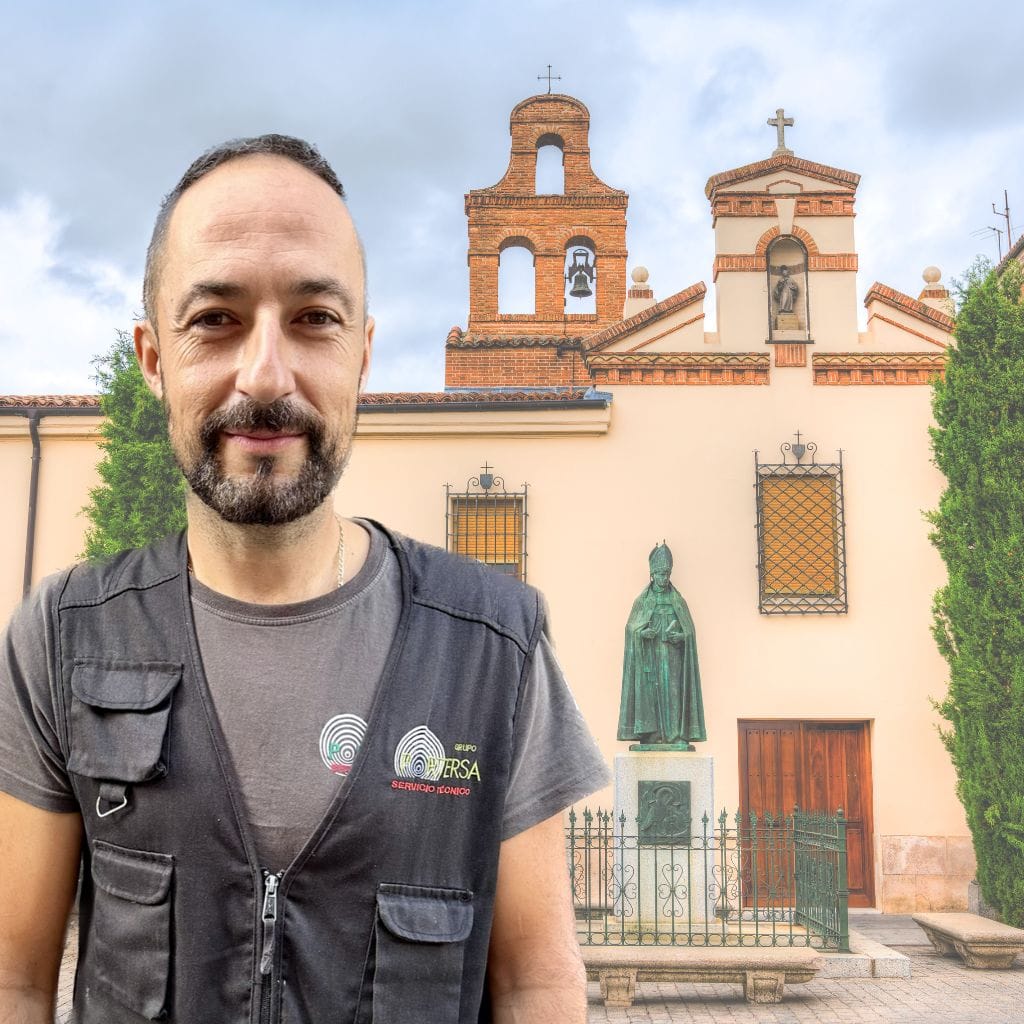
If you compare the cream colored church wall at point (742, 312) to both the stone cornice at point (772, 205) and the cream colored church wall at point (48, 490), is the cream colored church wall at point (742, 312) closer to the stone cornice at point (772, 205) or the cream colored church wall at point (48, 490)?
the stone cornice at point (772, 205)

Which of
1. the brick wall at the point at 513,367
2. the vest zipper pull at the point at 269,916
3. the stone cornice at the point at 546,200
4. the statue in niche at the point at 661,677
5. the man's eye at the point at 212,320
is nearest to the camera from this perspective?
the vest zipper pull at the point at 269,916

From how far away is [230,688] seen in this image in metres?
1.46

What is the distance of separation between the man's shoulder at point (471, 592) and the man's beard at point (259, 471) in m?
0.21

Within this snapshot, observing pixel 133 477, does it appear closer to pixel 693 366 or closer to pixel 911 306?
pixel 693 366

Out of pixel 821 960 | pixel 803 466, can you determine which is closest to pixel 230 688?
pixel 821 960

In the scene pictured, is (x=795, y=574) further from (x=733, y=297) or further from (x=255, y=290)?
(x=255, y=290)

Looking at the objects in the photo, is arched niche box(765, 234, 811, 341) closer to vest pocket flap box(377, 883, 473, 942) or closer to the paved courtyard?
the paved courtyard

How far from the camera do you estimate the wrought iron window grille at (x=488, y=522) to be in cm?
1360

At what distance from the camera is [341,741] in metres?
1.44

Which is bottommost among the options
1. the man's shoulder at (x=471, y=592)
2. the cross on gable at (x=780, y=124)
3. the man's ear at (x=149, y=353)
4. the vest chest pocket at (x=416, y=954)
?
the vest chest pocket at (x=416, y=954)

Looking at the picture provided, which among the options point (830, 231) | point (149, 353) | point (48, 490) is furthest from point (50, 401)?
point (149, 353)

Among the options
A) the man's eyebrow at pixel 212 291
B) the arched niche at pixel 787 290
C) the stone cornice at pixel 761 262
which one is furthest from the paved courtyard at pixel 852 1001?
the stone cornice at pixel 761 262

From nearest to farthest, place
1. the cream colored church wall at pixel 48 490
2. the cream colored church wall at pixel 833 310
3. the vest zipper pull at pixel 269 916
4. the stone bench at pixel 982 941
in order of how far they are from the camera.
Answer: the vest zipper pull at pixel 269 916
the stone bench at pixel 982 941
the cream colored church wall at pixel 48 490
the cream colored church wall at pixel 833 310

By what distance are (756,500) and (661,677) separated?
4475mm
